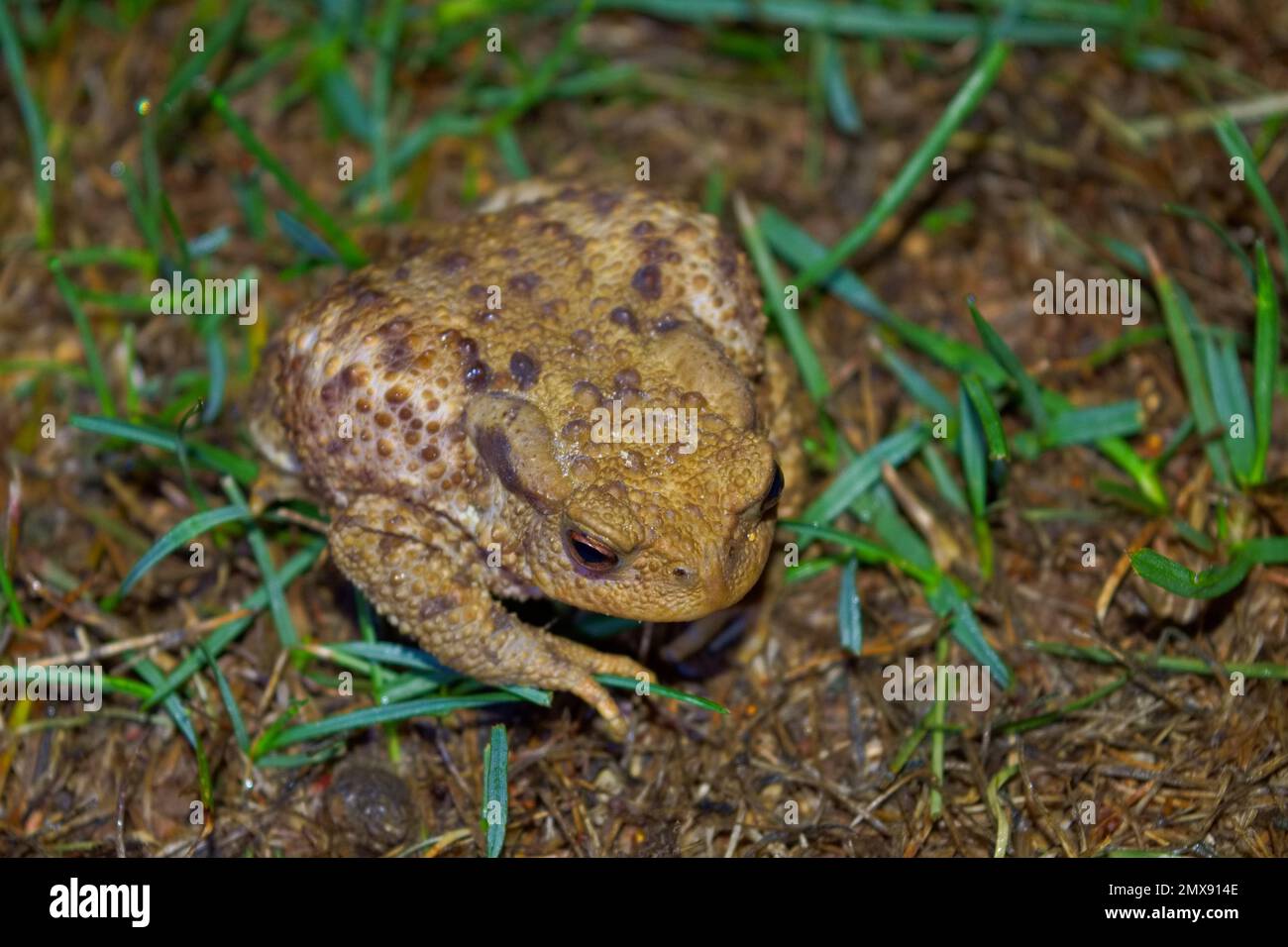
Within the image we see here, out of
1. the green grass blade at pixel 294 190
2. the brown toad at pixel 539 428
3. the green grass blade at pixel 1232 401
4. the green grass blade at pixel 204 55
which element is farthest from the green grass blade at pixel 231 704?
the green grass blade at pixel 1232 401

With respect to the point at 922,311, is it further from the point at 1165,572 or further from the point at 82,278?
the point at 82,278

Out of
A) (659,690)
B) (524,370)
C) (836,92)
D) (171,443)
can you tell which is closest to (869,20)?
(836,92)

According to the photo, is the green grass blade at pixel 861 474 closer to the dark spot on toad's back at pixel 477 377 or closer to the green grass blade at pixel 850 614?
the green grass blade at pixel 850 614

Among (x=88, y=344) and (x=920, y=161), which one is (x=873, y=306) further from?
(x=88, y=344)

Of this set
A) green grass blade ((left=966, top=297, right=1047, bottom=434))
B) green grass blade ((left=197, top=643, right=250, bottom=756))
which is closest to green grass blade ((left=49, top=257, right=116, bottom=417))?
green grass blade ((left=197, top=643, right=250, bottom=756))

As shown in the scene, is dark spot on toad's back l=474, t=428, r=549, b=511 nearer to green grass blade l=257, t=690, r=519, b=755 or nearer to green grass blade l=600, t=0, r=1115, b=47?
green grass blade l=257, t=690, r=519, b=755
